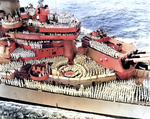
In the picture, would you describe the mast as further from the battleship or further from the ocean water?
the ocean water

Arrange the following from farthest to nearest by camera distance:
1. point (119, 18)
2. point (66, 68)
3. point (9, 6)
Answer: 1. point (119, 18)
2. point (9, 6)
3. point (66, 68)

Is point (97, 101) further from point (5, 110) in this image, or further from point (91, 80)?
point (5, 110)

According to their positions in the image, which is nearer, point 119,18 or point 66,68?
point 66,68

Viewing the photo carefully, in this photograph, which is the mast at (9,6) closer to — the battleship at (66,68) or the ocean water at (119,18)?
the battleship at (66,68)

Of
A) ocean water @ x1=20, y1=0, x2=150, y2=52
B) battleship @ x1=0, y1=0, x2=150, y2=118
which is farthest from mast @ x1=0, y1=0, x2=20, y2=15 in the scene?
ocean water @ x1=20, y1=0, x2=150, y2=52

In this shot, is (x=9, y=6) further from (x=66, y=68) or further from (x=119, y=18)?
(x=119, y=18)

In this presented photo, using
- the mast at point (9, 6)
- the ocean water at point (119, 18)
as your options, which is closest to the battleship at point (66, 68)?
the mast at point (9, 6)

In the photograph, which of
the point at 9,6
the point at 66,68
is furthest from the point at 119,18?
the point at 9,6
